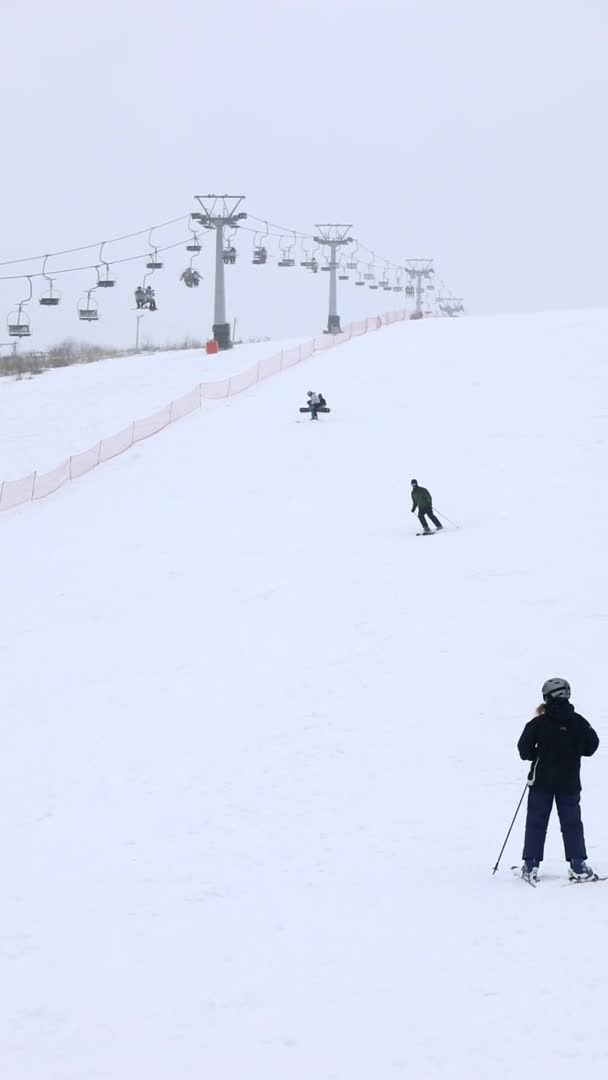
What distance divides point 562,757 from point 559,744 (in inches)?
4.3

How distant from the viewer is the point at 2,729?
62.6 feet

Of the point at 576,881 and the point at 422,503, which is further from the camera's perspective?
the point at 422,503

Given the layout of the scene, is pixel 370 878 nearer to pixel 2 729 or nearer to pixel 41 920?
pixel 41 920

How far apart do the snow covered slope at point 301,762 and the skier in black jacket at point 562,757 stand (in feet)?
1.36

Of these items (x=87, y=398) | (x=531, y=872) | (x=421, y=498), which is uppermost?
(x=87, y=398)

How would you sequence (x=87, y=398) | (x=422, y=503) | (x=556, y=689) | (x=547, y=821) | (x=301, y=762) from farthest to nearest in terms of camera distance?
(x=87, y=398), (x=422, y=503), (x=301, y=762), (x=547, y=821), (x=556, y=689)

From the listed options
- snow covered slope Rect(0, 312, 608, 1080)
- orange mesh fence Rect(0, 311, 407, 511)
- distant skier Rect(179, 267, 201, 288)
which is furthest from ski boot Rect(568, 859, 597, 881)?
distant skier Rect(179, 267, 201, 288)

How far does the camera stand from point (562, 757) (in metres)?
10.9

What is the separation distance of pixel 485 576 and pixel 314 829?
11239mm

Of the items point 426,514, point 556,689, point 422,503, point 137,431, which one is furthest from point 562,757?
point 137,431

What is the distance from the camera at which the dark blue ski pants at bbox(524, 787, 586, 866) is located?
1094 cm

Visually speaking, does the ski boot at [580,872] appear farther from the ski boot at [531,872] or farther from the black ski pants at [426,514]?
the black ski pants at [426,514]

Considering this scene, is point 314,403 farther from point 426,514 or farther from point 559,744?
point 559,744

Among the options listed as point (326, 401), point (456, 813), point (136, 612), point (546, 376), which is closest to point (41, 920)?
point (456, 813)
